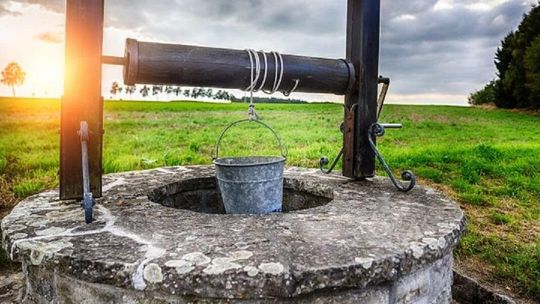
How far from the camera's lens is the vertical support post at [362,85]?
137 inches

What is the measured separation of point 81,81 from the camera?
2.69 metres

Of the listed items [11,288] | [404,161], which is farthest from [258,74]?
[404,161]

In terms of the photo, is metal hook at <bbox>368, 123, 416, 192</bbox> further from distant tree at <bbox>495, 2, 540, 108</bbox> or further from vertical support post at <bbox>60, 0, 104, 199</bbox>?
distant tree at <bbox>495, 2, 540, 108</bbox>

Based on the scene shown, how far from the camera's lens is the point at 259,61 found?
10.2ft

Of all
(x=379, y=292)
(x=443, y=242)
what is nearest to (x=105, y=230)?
(x=379, y=292)

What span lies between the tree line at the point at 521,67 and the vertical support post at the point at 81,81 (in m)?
25.2

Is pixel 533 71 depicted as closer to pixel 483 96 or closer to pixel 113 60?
pixel 483 96

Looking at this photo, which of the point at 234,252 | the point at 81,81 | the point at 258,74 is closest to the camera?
the point at 234,252

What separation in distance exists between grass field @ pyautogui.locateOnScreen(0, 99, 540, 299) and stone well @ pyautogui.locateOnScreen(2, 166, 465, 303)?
80.7 inches

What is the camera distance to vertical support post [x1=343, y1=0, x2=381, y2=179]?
348 cm

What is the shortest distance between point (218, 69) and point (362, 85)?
4.08 ft

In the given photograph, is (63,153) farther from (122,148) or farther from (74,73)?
(122,148)

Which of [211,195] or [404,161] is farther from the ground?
[404,161]

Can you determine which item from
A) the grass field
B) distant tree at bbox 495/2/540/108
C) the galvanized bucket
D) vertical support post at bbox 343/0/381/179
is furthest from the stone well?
distant tree at bbox 495/2/540/108
